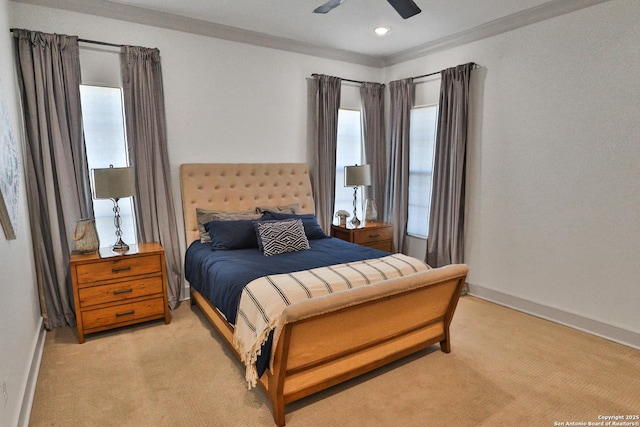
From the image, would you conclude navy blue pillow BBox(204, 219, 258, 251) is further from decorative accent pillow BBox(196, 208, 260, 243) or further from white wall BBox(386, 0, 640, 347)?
white wall BBox(386, 0, 640, 347)

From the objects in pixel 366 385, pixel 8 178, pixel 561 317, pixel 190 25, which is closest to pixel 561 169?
pixel 561 317

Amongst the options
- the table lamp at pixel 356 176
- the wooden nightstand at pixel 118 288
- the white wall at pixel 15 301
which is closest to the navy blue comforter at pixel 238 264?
the wooden nightstand at pixel 118 288

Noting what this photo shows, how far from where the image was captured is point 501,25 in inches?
142

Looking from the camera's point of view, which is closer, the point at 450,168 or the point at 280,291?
the point at 280,291

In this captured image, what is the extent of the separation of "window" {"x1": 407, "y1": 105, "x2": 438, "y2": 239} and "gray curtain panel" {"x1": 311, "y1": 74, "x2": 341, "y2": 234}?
998 mm

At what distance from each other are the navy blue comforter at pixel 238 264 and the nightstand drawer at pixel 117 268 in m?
0.37

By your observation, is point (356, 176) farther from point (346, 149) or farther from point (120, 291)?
point (120, 291)

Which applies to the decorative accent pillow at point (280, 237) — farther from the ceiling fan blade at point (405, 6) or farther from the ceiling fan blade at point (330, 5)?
the ceiling fan blade at point (405, 6)

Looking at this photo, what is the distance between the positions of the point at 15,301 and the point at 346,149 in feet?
12.2

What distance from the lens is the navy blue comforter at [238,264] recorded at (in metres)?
2.59

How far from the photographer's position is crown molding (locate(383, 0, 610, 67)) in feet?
10.3

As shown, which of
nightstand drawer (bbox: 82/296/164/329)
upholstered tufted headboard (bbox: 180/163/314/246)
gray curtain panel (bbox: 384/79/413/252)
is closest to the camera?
nightstand drawer (bbox: 82/296/164/329)

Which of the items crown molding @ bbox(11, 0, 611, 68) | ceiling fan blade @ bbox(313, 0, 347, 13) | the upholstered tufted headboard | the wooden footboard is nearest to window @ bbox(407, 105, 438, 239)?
crown molding @ bbox(11, 0, 611, 68)

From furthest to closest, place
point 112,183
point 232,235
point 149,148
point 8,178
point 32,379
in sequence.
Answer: point 149,148 → point 232,235 → point 112,183 → point 32,379 → point 8,178
